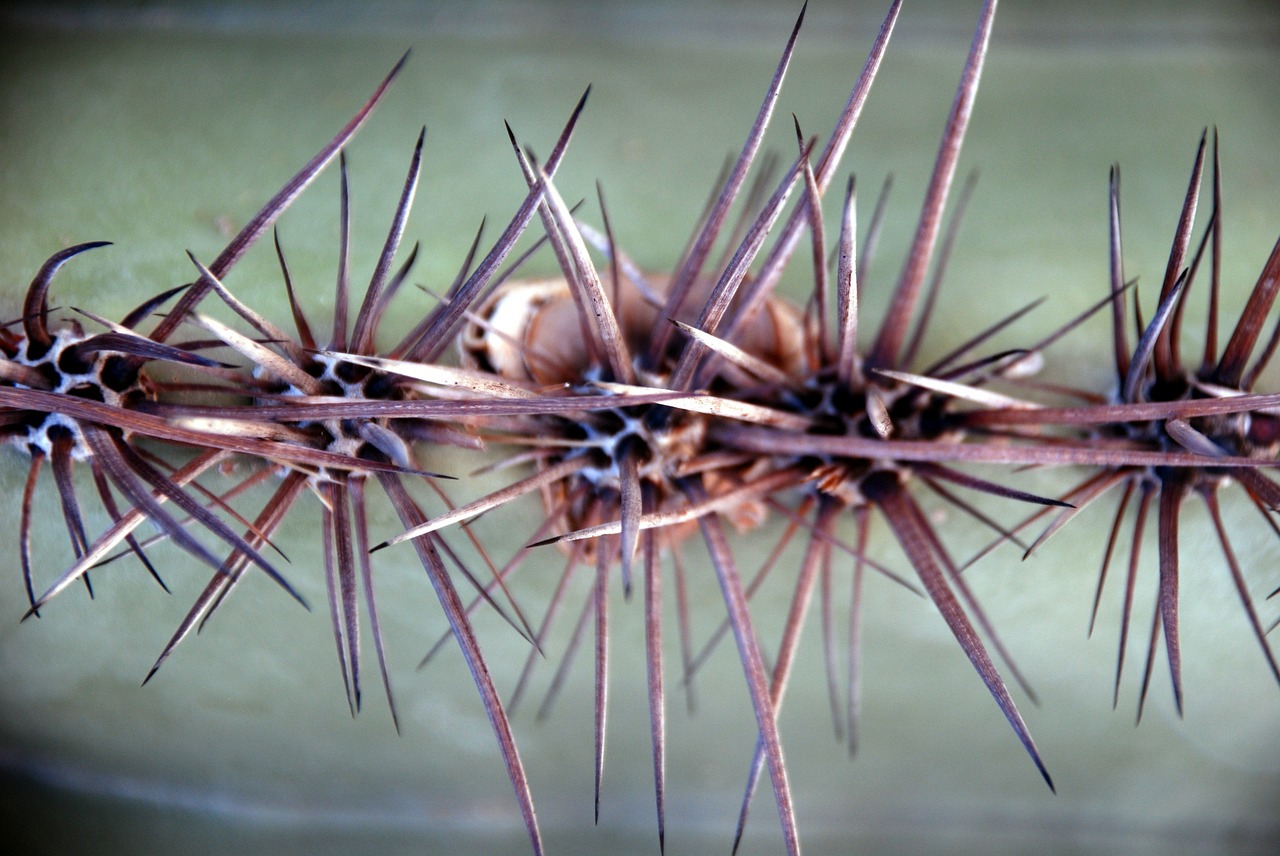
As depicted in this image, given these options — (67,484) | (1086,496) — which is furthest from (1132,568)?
(67,484)

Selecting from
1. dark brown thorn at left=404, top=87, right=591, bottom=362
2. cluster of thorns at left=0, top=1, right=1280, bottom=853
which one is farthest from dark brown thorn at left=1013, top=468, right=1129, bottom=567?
dark brown thorn at left=404, top=87, right=591, bottom=362

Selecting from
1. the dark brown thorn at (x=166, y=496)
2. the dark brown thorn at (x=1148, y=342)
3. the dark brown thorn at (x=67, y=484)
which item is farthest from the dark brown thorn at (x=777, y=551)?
the dark brown thorn at (x=67, y=484)

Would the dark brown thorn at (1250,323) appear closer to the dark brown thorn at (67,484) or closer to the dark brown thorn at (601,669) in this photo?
the dark brown thorn at (601,669)

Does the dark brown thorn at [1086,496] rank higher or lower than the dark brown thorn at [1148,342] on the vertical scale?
lower

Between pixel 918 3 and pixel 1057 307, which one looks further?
pixel 918 3

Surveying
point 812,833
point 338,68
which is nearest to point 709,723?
point 812,833

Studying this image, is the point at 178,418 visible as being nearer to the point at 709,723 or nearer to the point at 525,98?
the point at 525,98
